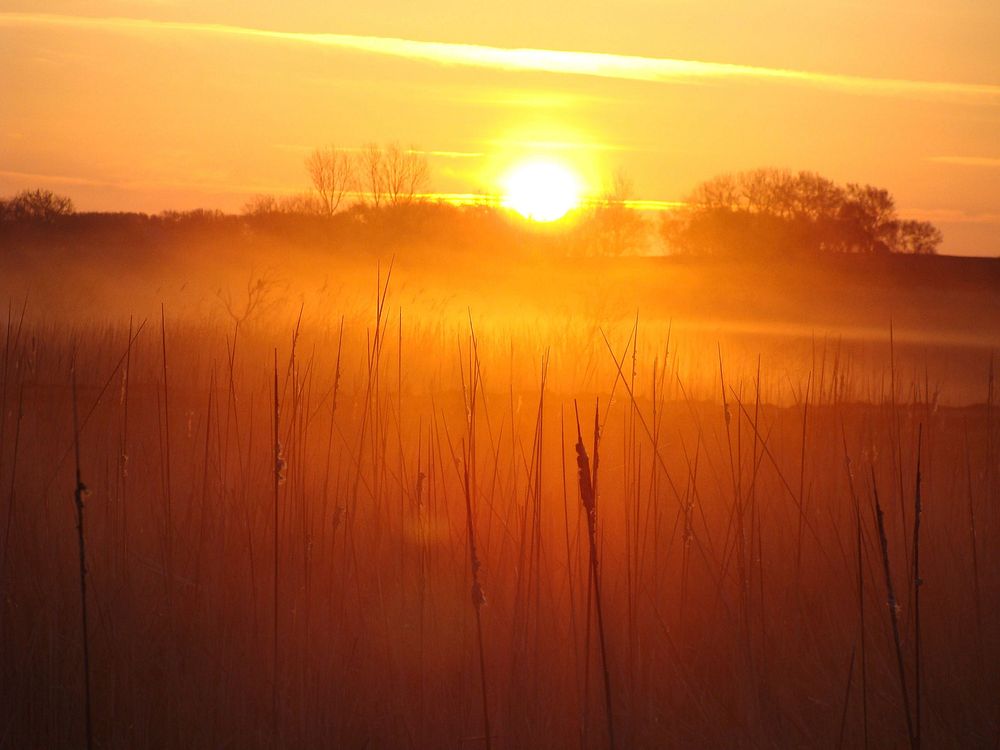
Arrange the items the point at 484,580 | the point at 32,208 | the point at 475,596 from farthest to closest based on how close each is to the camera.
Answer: the point at 32,208 < the point at 484,580 < the point at 475,596

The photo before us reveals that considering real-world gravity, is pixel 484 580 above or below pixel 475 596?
below

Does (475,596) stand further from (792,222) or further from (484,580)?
(792,222)

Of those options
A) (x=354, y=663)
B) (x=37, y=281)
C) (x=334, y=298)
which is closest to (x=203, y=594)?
(x=354, y=663)

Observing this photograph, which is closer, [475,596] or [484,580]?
[475,596]

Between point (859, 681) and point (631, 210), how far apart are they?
82.5 feet

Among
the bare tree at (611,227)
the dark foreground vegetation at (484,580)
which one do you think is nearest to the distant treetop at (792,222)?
the bare tree at (611,227)

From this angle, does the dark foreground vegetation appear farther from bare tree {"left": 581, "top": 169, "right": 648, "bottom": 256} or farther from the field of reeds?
bare tree {"left": 581, "top": 169, "right": 648, "bottom": 256}

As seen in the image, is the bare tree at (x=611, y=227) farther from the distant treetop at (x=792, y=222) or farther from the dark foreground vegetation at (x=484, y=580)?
the dark foreground vegetation at (x=484, y=580)

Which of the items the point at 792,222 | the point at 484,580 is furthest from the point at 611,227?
the point at 484,580

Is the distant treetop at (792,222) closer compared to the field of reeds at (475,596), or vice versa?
the field of reeds at (475,596)

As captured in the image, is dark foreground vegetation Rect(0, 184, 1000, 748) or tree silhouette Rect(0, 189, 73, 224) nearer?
dark foreground vegetation Rect(0, 184, 1000, 748)

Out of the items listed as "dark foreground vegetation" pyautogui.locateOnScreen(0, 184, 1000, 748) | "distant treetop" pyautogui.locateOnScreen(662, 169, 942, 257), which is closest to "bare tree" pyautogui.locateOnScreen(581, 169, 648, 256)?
"distant treetop" pyautogui.locateOnScreen(662, 169, 942, 257)

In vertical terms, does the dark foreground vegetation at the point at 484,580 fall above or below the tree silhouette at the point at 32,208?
below

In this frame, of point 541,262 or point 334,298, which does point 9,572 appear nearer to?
point 334,298
